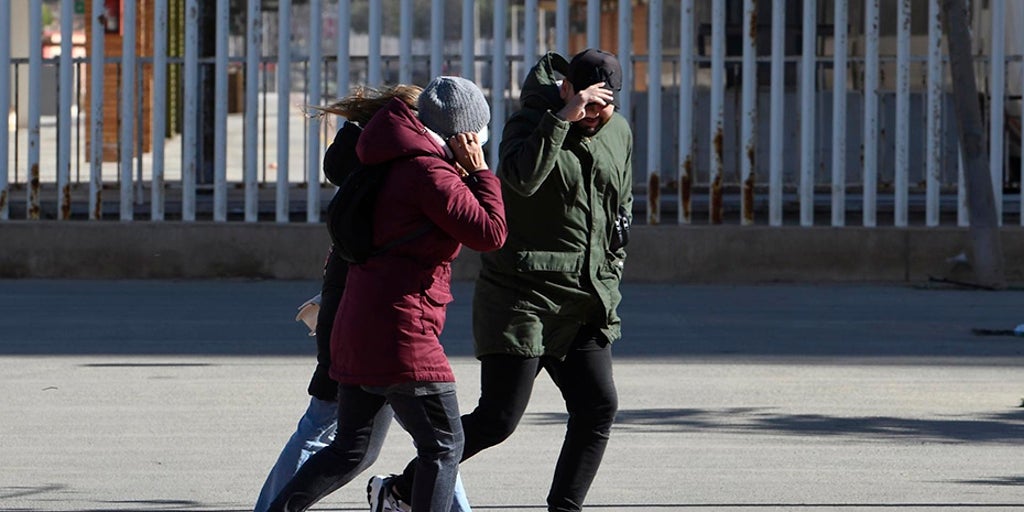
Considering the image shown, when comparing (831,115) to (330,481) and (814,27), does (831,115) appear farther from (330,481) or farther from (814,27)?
(330,481)

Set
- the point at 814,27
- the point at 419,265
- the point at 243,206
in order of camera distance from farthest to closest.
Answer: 1. the point at 243,206
2. the point at 814,27
3. the point at 419,265

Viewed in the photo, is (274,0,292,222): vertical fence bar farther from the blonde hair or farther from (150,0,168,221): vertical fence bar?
the blonde hair

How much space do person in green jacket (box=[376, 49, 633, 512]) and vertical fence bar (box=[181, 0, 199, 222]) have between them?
8257 mm

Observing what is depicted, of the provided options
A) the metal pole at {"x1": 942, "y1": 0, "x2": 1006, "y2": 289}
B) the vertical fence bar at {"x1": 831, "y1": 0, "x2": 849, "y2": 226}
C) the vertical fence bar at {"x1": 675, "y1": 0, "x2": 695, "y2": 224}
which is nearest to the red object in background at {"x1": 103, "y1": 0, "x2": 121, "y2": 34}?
the vertical fence bar at {"x1": 675, "y1": 0, "x2": 695, "y2": 224}

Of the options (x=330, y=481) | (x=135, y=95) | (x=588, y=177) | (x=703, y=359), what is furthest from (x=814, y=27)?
(x=330, y=481)

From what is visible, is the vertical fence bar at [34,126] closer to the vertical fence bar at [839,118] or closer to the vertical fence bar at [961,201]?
the vertical fence bar at [839,118]

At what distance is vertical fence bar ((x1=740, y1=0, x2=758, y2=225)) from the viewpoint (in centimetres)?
1341

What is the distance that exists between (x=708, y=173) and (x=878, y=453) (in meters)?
7.51

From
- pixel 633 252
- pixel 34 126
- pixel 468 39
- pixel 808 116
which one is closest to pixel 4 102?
pixel 34 126

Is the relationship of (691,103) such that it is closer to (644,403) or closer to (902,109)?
(902,109)

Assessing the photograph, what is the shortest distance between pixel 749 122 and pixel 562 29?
1.58 metres

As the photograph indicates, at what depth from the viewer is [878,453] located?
23.9ft

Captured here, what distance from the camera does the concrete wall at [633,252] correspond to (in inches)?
527

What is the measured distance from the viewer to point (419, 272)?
193 inches
